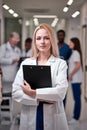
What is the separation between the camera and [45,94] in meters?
1.86

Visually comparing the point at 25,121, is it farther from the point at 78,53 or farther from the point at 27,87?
the point at 78,53

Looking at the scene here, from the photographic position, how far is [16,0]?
6.88 meters

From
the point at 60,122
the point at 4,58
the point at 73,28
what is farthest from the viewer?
A: the point at 73,28

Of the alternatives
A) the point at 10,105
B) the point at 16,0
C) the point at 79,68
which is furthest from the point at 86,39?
the point at 10,105

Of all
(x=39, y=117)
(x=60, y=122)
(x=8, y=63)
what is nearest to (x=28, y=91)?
(x=39, y=117)

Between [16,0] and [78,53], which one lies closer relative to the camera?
[78,53]

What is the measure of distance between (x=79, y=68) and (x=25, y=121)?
2916 millimetres

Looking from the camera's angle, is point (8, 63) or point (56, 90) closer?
point (56, 90)

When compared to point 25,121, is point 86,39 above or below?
above

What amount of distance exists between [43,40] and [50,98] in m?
0.36

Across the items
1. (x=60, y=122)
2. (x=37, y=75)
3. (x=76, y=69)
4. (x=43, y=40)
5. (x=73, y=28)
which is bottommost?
(x=60, y=122)

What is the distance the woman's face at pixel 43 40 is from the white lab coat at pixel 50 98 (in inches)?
2.9

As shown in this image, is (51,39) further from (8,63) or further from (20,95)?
(8,63)

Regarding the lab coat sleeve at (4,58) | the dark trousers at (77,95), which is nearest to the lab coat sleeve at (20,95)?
the dark trousers at (77,95)
